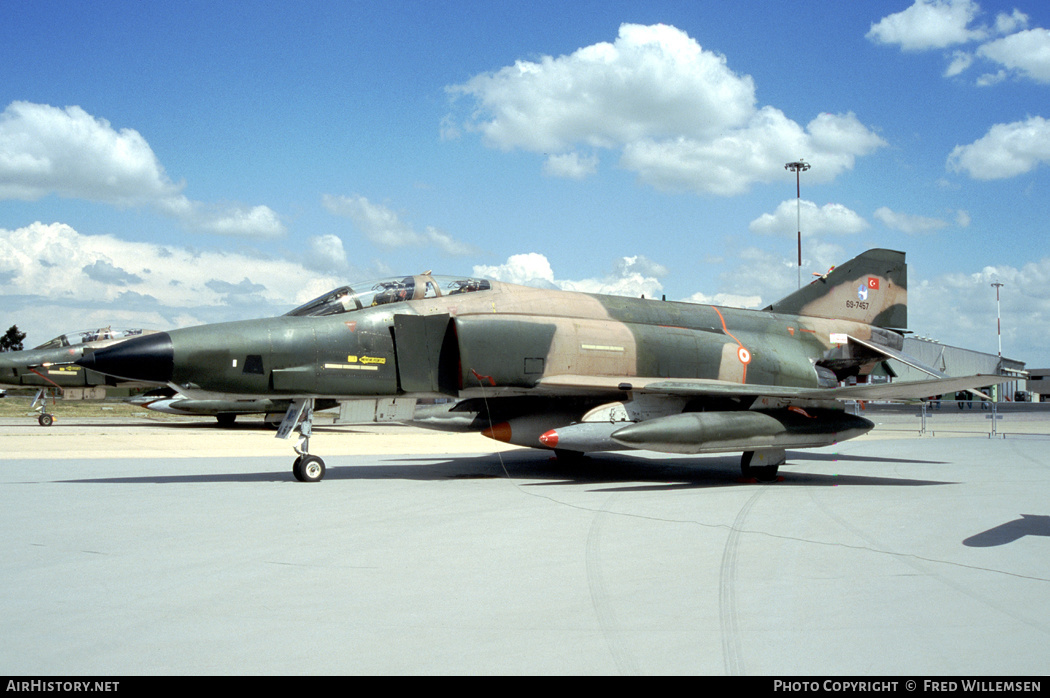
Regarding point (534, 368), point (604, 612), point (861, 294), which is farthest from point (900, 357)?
point (604, 612)

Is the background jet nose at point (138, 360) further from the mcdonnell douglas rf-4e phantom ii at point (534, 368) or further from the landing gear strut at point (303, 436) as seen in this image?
the landing gear strut at point (303, 436)

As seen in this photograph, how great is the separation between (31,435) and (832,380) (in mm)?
19487

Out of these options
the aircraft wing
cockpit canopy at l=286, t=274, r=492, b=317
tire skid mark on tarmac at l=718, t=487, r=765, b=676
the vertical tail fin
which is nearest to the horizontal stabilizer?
the vertical tail fin

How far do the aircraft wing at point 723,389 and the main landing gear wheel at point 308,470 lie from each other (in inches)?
126

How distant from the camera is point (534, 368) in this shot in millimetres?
10383

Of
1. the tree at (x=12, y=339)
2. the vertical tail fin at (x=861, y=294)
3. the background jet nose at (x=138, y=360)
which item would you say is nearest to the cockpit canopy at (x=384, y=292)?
the background jet nose at (x=138, y=360)

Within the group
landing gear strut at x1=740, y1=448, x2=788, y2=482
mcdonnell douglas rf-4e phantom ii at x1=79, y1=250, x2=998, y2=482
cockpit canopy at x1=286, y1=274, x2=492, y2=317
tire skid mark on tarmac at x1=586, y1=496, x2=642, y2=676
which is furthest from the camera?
landing gear strut at x1=740, y1=448, x2=788, y2=482

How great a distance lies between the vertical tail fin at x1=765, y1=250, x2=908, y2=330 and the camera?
46.9 feet

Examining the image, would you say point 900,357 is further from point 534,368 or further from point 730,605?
point 730,605

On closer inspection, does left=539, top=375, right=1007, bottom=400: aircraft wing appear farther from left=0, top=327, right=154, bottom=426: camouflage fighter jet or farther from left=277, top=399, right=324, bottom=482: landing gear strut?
left=0, top=327, right=154, bottom=426: camouflage fighter jet

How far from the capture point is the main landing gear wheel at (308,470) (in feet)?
30.8

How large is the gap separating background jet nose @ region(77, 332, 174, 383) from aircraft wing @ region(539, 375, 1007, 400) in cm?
479

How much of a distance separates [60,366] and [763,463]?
2166 centimetres

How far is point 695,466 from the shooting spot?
1280cm
